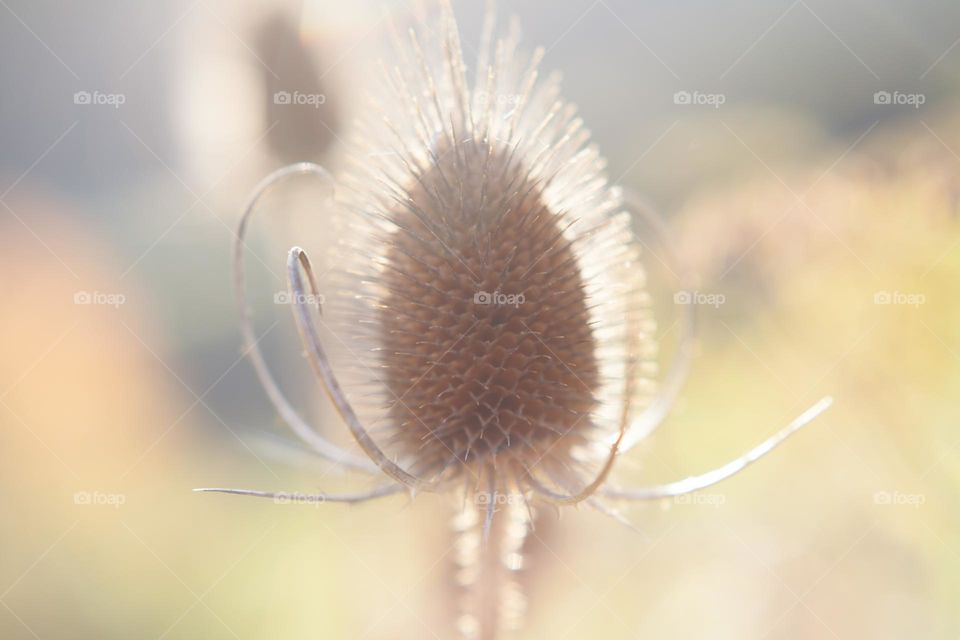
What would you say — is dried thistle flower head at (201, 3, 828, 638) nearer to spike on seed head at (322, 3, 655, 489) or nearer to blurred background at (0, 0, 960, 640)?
spike on seed head at (322, 3, 655, 489)

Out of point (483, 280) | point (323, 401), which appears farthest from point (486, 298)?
point (323, 401)

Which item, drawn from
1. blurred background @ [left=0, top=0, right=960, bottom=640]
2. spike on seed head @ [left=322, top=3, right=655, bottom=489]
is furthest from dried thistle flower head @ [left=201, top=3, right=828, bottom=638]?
blurred background @ [left=0, top=0, right=960, bottom=640]

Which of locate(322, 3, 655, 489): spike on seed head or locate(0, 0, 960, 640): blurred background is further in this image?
locate(0, 0, 960, 640): blurred background

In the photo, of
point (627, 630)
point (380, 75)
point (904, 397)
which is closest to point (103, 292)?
point (380, 75)

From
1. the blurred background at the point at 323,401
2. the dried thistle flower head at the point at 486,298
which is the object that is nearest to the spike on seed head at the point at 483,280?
the dried thistle flower head at the point at 486,298

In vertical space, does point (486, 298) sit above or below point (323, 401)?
above

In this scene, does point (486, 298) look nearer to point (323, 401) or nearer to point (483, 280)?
point (483, 280)
